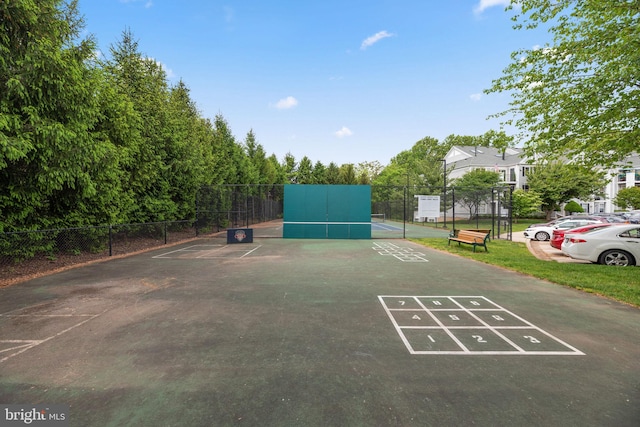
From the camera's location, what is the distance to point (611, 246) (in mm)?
9555

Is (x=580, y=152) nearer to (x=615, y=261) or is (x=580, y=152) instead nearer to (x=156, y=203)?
(x=615, y=261)

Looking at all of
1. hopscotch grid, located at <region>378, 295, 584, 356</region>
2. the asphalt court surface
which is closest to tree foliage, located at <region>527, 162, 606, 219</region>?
the asphalt court surface

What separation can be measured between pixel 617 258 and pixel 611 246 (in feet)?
1.47

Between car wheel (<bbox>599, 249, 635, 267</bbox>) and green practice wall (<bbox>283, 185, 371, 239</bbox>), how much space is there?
9.86 meters

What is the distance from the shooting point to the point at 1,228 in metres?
7.98

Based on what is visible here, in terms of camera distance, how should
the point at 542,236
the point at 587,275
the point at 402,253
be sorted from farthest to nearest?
the point at 542,236
the point at 402,253
the point at 587,275

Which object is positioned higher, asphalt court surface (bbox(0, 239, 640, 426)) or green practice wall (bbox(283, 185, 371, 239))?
green practice wall (bbox(283, 185, 371, 239))

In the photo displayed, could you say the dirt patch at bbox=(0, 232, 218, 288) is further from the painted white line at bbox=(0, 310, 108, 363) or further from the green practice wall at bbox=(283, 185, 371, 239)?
the green practice wall at bbox=(283, 185, 371, 239)

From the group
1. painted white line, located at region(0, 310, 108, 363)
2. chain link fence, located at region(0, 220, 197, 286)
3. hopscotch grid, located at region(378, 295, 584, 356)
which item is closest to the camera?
painted white line, located at region(0, 310, 108, 363)

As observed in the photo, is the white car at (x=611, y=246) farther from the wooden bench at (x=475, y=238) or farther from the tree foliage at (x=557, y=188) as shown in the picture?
the tree foliage at (x=557, y=188)

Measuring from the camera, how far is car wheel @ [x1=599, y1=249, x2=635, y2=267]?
9.45 meters

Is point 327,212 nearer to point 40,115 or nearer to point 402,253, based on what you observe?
point 402,253

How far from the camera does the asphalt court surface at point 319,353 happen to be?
2.64 m

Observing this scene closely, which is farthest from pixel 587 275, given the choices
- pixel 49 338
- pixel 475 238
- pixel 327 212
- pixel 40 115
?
pixel 40 115
